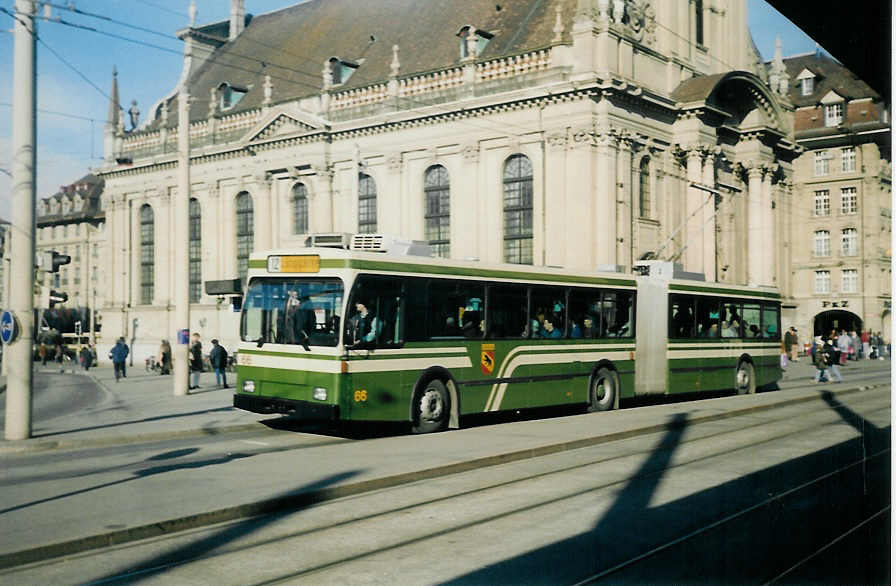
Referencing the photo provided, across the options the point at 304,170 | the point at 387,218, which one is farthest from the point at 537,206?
the point at 304,170

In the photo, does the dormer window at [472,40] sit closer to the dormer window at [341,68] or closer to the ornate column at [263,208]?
the dormer window at [341,68]

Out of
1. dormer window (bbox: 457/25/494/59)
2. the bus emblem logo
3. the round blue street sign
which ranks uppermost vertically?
dormer window (bbox: 457/25/494/59)

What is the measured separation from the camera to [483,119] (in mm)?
44562

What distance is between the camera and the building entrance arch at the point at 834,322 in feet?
143

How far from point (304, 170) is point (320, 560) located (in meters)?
45.2

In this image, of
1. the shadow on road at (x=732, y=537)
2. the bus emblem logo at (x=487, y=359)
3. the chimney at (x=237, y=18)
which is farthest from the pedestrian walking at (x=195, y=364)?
the chimney at (x=237, y=18)

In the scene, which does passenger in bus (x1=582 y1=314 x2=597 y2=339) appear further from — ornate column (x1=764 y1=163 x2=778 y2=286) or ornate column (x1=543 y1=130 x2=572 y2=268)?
ornate column (x1=764 y1=163 x2=778 y2=286)

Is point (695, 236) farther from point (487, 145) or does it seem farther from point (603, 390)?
point (603, 390)

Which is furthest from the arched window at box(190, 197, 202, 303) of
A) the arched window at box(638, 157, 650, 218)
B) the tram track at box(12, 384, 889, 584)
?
the tram track at box(12, 384, 889, 584)

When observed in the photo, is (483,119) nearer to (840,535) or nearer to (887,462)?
(887,462)

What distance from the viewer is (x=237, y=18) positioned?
6738 cm

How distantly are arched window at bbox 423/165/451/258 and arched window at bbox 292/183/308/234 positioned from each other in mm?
8332

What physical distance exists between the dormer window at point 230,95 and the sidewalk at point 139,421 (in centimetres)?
3504

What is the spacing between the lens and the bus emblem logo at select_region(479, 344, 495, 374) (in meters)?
18.5
